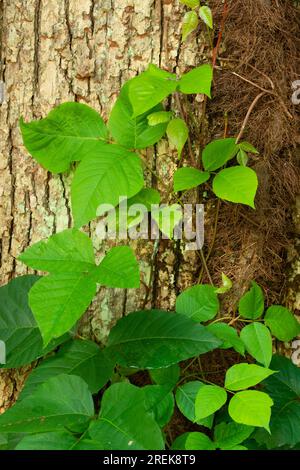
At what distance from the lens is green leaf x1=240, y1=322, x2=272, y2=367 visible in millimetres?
1582

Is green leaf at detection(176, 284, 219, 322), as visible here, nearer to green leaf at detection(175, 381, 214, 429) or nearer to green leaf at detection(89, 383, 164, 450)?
green leaf at detection(175, 381, 214, 429)

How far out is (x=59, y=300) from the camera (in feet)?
4.58

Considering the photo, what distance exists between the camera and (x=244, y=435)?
152 cm

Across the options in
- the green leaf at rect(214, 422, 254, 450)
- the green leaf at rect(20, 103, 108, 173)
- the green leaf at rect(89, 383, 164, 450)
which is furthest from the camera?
the green leaf at rect(20, 103, 108, 173)

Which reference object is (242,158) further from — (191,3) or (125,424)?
(125,424)

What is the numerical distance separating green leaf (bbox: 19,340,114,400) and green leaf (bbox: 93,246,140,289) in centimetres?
27

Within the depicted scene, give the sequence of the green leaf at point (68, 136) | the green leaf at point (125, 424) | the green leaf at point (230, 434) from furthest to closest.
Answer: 1. the green leaf at point (68, 136)
2. the green leaf at point (230, 434)
3. the green leaf at point (125, 424)

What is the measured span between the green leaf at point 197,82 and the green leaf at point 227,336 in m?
0.64

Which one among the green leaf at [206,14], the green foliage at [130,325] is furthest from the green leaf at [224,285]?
the green leaf at [206,14]

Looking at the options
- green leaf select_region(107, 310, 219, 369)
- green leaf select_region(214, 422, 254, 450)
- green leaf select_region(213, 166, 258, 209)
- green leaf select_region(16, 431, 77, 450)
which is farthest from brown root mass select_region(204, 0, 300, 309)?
green leaf select_region(16, 431, 77, 450)

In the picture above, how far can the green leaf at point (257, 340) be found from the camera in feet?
5.19

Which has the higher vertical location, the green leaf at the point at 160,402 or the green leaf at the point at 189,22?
Answer: the green leaf at the point at 189,22

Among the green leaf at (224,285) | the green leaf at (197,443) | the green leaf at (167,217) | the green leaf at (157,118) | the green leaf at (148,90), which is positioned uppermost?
the green leaf at (148,90)

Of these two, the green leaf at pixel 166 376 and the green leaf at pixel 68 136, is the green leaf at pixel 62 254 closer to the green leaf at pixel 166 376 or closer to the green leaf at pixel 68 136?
the green leaf at pixel 68 136
